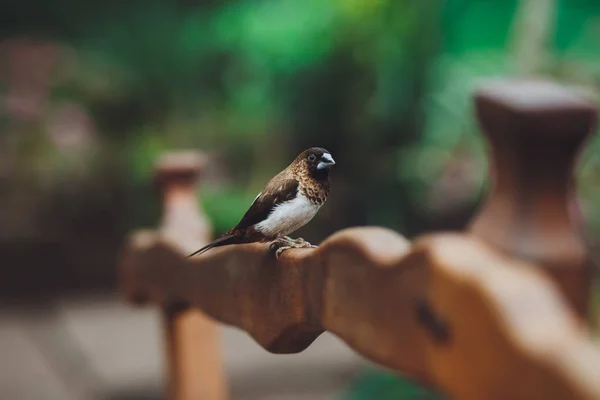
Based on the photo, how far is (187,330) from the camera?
58 centimetres

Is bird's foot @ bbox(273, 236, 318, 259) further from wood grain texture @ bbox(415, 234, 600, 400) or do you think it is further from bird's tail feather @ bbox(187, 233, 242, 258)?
wood grain texture @ bbox(415, 234, 600, 400)

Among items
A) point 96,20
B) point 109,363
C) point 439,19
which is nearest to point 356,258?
point 109,363

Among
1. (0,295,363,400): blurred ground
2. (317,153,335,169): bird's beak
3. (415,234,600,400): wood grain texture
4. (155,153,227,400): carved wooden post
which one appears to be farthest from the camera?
(0,295,363,400): blurred ground

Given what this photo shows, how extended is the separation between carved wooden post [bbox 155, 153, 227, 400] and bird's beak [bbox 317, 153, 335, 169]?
0.26m

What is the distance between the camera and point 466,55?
151cm

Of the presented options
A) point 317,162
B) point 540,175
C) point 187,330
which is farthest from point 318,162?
point 187,330

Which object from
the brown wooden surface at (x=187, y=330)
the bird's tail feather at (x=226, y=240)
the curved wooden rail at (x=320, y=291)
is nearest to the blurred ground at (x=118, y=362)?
the brown wooden surface at (x=187, y=330)

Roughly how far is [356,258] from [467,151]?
1.33m

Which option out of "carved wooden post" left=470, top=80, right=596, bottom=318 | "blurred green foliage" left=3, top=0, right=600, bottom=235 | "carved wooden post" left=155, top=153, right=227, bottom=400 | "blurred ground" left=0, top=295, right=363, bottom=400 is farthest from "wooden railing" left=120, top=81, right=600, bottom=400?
"blurred ground" left=0, top=295, right=363, bottom=400

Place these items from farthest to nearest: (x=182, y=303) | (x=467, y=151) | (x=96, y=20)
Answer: (x=96, y=20) → (x=467, y=151) → (x=182, y=303)

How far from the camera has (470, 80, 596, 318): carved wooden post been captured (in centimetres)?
20

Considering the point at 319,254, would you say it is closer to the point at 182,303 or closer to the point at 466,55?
the point at 182,303

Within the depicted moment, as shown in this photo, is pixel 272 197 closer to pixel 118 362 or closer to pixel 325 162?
pixel 325 162

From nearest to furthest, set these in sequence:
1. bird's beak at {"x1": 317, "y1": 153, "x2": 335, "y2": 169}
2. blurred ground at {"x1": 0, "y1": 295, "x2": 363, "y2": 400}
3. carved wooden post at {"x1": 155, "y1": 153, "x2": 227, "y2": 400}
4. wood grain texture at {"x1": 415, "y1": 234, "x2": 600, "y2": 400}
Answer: wood grain texture at {"x1": 415, "y1": 234, "x2": 600, "y2": 400} → bird's beak at {"x1": 317, "y1": 153, "x2": 335, "y2": 169} → carved wooden post at {"x1": 155, "y1": 153, "x2": 227, "y2": 400} → blurred ground at {"x1": 0, "y1": 295, "x2": 363, "y2": 400}
